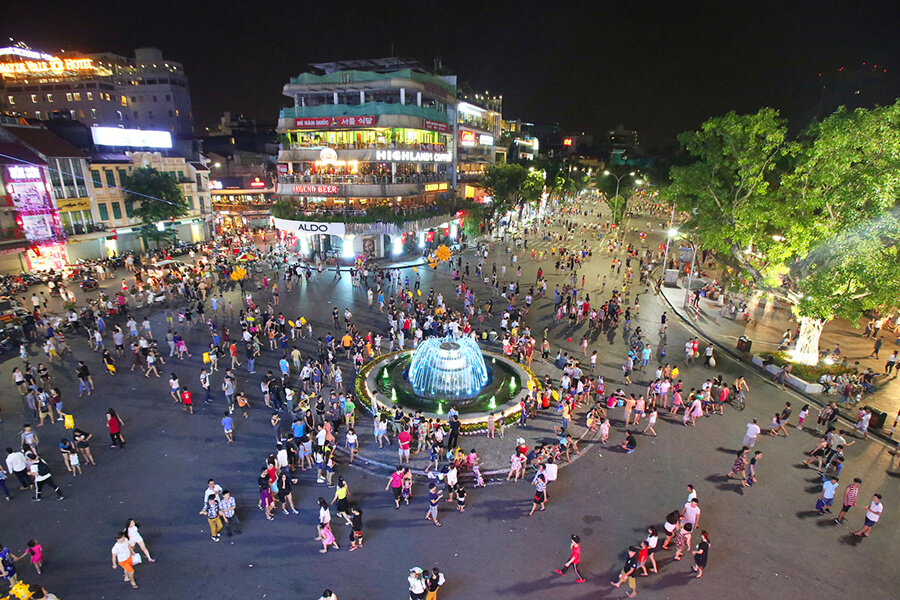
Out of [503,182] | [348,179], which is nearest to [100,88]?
[348,179]

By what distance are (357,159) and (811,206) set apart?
35.1 metres

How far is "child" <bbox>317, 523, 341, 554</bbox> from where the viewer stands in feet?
34.4

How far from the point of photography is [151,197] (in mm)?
40500

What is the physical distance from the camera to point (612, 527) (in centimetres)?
1164

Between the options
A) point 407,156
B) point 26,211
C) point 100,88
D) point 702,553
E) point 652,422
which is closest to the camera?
point 702,553

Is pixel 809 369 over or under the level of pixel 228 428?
under

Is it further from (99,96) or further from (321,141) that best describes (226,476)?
(99,96)

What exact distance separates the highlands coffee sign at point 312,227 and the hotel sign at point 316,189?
10.1ft

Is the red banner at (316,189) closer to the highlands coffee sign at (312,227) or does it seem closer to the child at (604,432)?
the highlands coffee sign at (312,227)

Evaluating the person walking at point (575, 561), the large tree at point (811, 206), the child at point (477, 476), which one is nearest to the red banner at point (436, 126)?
the large tree at point (811, 206)

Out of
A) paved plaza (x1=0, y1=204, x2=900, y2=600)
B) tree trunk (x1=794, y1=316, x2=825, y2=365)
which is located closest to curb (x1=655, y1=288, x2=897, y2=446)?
paved plaza (x1=0, y1=204, x2=900, y2=600)

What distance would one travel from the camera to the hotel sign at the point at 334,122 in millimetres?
41725

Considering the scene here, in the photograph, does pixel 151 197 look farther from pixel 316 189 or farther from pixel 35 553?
pixel 35 553

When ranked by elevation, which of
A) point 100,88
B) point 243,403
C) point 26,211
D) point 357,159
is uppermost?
point 100,88
